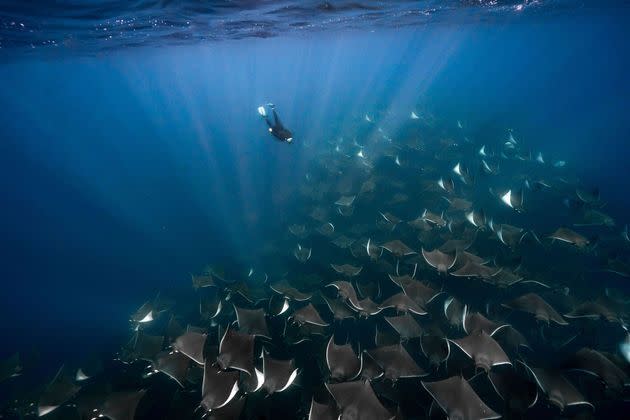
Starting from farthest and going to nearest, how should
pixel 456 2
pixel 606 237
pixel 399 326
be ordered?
pixel 456 2
pixel 606 237
pixel 399 326

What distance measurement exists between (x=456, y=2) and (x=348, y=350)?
2375cm

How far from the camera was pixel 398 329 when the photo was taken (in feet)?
19.0

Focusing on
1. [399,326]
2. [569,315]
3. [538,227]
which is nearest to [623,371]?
[569,315]

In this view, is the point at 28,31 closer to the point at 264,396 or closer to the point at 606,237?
the point at 264,396

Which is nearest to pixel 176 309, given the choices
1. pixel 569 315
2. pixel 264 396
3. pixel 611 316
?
pixel 264 396

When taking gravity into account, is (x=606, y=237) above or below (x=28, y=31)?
below

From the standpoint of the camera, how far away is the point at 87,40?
20125 mm

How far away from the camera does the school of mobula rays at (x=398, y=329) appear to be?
4.61m

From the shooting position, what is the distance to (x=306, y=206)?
14586mm

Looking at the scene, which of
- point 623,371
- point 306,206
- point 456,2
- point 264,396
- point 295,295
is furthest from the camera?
point 456,2

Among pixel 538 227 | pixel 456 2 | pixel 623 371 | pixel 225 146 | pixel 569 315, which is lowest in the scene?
→ pixel 225 146

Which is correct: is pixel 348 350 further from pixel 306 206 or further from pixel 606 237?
pixel 606 237

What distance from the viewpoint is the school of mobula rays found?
4.61 m

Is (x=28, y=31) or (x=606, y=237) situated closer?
(x=606, y=237)
